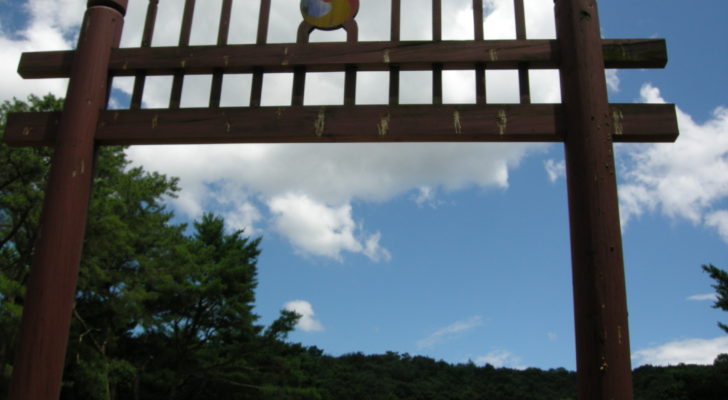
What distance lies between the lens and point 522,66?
3467mm

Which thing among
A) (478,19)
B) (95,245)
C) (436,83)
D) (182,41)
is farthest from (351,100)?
(95,245)

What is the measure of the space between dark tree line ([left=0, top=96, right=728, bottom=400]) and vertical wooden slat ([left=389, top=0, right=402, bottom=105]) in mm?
10861

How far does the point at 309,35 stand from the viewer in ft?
12.0

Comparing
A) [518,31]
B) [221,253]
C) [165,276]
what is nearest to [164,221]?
[165,276]

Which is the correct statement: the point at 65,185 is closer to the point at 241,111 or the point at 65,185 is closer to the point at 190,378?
the point at 241,111

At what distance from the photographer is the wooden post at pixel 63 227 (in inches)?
121

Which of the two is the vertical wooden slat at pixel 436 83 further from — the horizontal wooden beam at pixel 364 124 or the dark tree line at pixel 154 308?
the dark tree line at pixel 154 308

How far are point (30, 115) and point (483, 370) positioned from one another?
36.4 m

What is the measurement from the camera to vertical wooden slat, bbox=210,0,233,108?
3585 millimetres

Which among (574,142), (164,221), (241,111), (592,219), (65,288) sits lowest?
(65,288)

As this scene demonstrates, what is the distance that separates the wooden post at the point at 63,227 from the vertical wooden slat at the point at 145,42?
0.56ft

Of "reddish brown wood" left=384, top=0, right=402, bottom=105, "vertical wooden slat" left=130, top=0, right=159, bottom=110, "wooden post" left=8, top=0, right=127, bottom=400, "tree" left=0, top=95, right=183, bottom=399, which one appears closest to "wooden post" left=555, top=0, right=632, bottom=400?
"reddish brown wood" left=384, top=0, right=402, bottom=105

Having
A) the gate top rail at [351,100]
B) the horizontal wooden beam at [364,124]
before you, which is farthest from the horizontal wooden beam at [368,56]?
the horizontal wooden beam at [364,124]

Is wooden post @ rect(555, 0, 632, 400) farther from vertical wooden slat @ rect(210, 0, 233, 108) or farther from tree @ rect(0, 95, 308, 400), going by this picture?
tree @ rect(0, 95, 308, 400)
